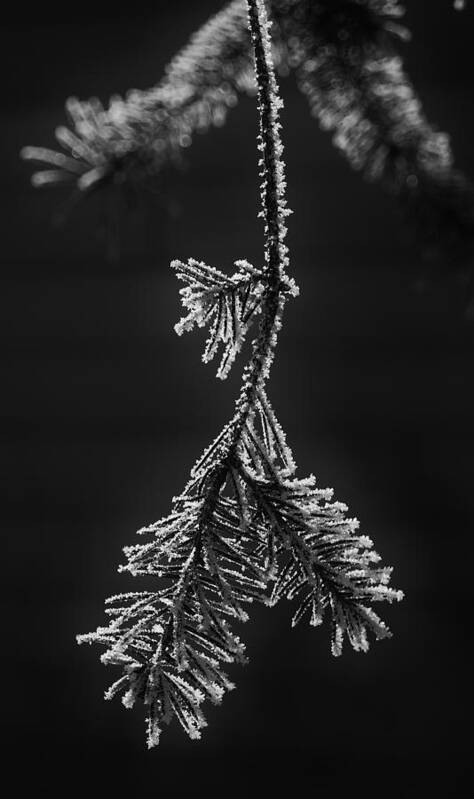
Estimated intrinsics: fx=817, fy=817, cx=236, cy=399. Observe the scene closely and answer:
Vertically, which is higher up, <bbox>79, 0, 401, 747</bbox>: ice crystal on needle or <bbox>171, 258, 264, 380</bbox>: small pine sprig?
<bbox>171, 258, 264, 380</bbox>: small pine sprig

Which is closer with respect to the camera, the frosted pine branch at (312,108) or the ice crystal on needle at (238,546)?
the ice crystal on needle at (238,546)

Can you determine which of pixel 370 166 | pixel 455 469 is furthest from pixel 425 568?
Answer: pixel 370 166

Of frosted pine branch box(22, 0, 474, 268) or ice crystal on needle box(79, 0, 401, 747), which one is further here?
frosted pine branch box(22, 0, 474, 268)

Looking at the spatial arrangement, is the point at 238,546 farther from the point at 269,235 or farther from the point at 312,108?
the point at 312,108

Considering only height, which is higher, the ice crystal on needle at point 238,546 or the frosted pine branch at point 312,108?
the frosted pine branch at point 312,108

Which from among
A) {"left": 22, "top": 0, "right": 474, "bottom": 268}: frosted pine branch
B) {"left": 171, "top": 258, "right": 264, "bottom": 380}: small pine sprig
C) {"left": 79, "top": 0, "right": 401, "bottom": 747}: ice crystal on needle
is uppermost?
{"left": 22, "top": 0, "right": 474, "bottom": 268}: frosted pine branch

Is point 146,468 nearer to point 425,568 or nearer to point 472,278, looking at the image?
point 425,568

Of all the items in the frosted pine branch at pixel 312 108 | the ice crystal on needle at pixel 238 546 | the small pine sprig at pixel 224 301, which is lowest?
the ice crystal on needle at pixel 238 546

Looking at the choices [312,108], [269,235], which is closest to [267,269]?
[269,235]
